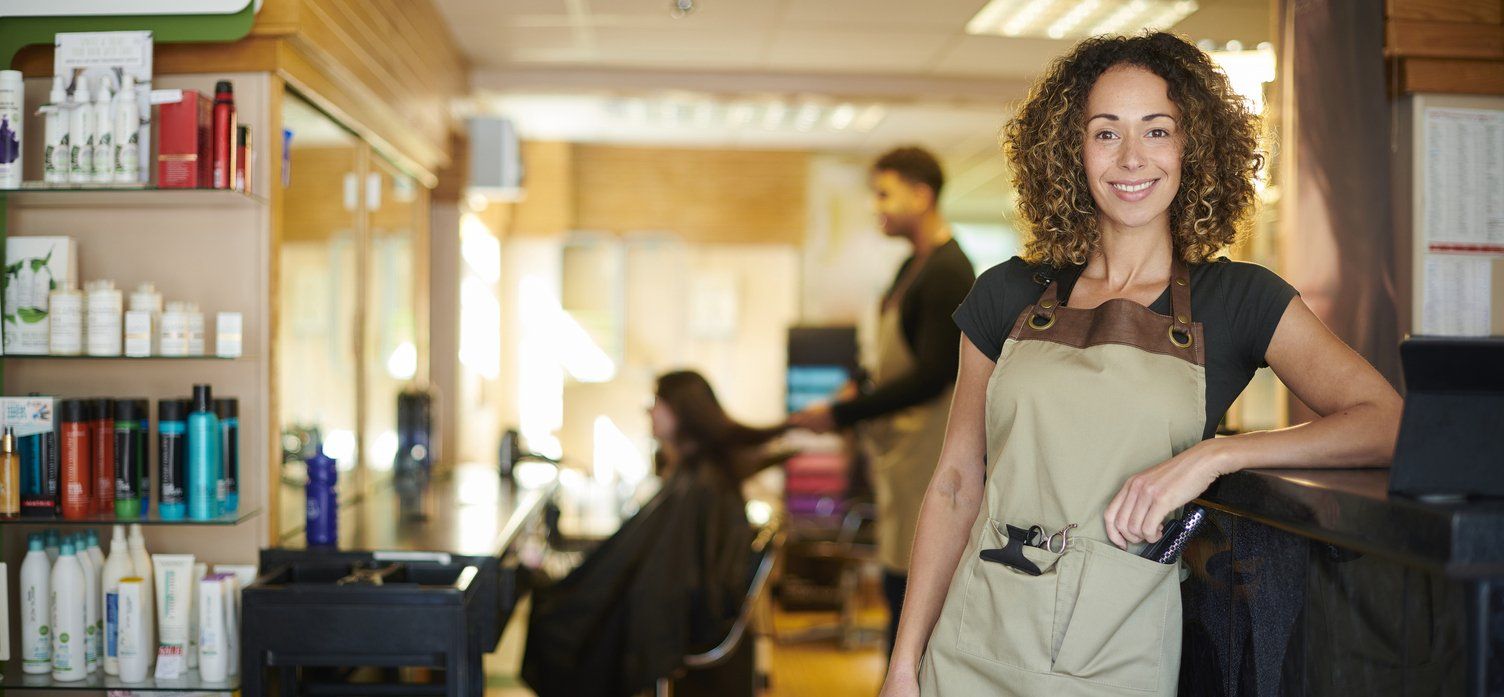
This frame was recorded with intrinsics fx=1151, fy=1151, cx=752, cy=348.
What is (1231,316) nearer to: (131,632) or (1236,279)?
(1236,279)

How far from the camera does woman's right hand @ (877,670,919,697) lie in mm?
1483

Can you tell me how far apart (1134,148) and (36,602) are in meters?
2.19

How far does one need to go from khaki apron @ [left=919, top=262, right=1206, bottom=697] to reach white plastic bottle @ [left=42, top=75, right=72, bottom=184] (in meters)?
1.93

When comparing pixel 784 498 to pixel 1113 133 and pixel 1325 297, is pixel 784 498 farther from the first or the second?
pixel 1113 133

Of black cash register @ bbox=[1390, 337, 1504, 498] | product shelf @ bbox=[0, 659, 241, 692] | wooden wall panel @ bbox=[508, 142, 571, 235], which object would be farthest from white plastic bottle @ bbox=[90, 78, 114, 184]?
wooden wall panel @ bbox=[508, 142, 571, 235]

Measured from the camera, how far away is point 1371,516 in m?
1.10

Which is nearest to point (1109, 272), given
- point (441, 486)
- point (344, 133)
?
point (344, 133)

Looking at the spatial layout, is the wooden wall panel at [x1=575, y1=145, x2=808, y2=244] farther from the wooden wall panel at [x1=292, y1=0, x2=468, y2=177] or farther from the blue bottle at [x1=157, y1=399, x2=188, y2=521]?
the blue bottle at [x1=157, y1=399, x2=188, y2=521]

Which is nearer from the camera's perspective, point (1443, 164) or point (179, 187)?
point (179, 187)

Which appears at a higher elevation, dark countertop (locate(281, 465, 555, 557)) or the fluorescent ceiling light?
the fluorescent ceiling light

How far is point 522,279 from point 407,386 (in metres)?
2.94

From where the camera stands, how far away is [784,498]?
21.5ft

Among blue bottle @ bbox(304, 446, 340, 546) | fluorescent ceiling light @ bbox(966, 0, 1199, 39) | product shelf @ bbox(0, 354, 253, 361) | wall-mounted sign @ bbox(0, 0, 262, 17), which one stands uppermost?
fluorescent ceiling light @ bbox(966, 0, 1199, 39)

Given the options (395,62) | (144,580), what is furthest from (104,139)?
(395,62)
